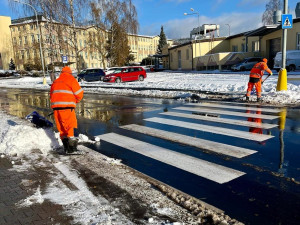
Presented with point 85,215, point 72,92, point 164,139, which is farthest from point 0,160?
point 164,139

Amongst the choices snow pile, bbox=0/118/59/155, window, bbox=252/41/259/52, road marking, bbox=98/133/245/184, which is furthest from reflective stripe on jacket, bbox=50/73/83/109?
window, bbox=252/41/259/52

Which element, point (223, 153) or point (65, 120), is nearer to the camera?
point (223, 153)

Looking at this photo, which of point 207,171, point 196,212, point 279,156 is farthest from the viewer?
point 279,156

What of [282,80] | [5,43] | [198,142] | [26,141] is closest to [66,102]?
[26,141]

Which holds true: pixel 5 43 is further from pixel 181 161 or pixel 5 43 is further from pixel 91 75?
pixel 181 161

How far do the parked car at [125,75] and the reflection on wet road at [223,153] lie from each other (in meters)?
18.8

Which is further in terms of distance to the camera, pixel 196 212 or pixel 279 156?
pixel 279 156

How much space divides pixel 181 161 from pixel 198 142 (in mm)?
1169

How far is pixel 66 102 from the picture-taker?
16.6 feet

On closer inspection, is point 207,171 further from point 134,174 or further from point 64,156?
point 64,156

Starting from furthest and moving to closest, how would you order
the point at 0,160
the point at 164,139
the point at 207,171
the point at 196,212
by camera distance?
the point at 164,139 → the point at 0,160 → the point at 207,171 → the point at 196,212

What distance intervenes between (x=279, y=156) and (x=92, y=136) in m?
4.28

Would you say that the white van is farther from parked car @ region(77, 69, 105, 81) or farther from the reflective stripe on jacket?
the reflective stripe on jacket

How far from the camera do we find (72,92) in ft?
16.9
